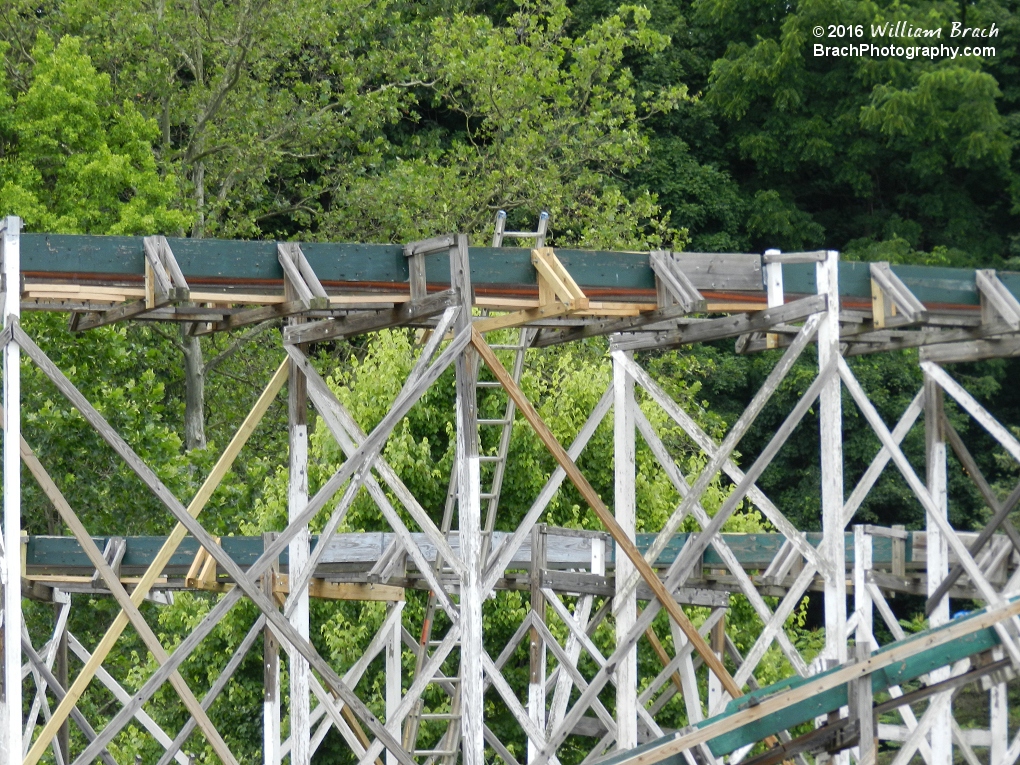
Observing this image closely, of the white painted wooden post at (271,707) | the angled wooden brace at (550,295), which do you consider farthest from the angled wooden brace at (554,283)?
the white painted wooden post at (271,707)

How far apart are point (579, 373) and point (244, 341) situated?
772 cm

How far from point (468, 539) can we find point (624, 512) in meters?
2.59

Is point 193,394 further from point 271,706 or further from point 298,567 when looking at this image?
point 271,706

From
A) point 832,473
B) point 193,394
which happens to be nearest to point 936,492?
point 832,473

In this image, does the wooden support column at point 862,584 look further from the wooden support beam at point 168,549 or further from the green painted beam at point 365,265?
the wooden support beam at point 168,549

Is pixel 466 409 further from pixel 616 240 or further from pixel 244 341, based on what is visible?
pixel 244 341

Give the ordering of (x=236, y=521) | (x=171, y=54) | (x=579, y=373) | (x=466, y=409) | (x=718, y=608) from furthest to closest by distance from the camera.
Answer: (x=171, y=54) → (x=236, y=521) → (x=579, y=373) → (x=718, y=608) → (x=466, y=409)

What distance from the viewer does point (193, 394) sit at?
2430 centimetres

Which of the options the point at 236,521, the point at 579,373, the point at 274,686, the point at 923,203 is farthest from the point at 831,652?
the point at 923,203

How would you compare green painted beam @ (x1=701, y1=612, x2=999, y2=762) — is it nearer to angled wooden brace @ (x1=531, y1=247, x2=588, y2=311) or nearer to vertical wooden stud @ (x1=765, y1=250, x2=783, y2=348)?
vertical wooden stud @ (x1=765, y1=250, x2=783, y2=348)

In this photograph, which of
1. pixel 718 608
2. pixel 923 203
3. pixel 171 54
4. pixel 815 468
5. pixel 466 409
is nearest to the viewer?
pixel 466 409

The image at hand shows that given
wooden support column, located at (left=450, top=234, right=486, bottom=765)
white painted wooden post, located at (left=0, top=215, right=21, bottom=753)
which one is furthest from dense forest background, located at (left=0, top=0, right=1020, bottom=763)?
white painted wooden post, located at (left=0, top=215, right=21, bottom=753)

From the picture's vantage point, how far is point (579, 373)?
19.2 metres

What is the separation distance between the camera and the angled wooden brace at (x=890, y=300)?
34.2ft
